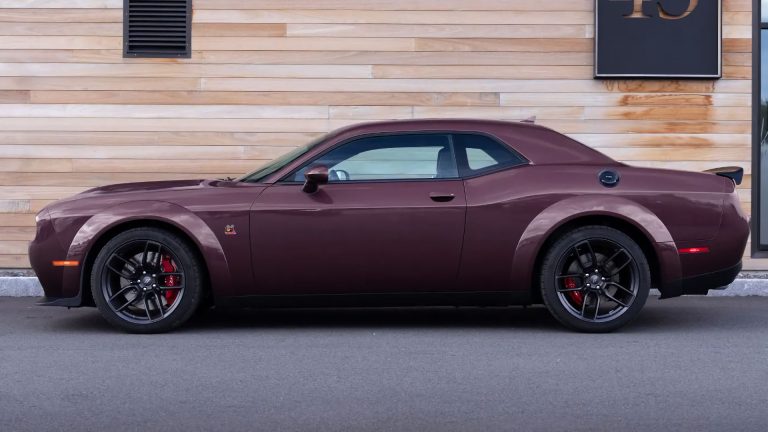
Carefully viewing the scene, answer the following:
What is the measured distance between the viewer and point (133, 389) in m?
6.07

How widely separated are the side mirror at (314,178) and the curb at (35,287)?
3804 millimetres

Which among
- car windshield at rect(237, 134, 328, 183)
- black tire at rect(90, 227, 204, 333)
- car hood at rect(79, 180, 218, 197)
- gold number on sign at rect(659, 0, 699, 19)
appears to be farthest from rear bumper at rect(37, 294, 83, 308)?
gold number on sign at rect(659, 0, 699, 19)

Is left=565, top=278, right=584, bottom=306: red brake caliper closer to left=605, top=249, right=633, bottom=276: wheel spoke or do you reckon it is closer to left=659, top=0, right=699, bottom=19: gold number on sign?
left=605, top=249, right=633, bottom=276: wheel spoke

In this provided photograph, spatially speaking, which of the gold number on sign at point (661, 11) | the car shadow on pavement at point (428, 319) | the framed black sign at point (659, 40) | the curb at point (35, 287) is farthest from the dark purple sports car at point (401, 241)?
the gold number on sign at point (661, 11)

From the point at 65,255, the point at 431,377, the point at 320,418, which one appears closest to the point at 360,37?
the point at 65,255

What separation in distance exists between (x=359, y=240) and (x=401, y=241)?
0.27m

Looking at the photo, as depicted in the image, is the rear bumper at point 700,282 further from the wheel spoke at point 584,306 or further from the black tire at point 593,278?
the wheel spoke at point 584,306

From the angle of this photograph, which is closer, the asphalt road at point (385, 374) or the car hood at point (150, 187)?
the asphalt road at point (385, 374)

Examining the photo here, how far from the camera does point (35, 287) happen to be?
1068 centimetres

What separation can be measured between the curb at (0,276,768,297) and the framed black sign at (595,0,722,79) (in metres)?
2.08

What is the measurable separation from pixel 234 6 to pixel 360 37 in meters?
1.24

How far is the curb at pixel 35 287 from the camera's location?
10672 mm

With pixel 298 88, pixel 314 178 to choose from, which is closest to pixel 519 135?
pixel 314 178

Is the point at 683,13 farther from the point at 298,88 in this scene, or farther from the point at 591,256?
the point at 591,256
